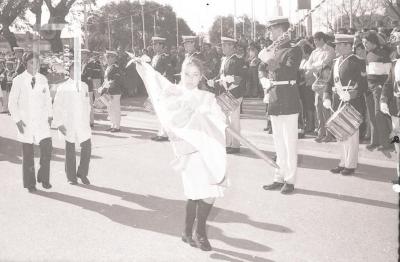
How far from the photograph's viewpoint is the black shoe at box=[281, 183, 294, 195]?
21.7 feet

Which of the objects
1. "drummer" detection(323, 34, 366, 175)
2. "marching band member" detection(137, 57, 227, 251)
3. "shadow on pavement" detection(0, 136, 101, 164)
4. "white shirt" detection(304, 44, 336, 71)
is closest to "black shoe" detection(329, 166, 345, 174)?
"drummer" detection(323, 34, 366, 175)

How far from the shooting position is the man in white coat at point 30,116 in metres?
7.14

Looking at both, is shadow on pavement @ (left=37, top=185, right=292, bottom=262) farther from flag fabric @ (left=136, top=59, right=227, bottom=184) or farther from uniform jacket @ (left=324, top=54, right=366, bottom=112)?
uniform jacket @ (left=324, top=54, right=366, bottom=112)

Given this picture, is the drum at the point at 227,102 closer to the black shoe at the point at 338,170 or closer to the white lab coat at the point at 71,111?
the black shoe at the point at 338,170

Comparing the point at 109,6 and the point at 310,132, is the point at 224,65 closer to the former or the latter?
the point at 310,132

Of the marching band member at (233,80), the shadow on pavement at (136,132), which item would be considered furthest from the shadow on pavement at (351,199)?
the shadow on pavement at (136,132)

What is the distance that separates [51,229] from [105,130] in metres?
8.17

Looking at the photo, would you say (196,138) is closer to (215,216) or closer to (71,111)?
(215,216)

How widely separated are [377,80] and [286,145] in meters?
2.84

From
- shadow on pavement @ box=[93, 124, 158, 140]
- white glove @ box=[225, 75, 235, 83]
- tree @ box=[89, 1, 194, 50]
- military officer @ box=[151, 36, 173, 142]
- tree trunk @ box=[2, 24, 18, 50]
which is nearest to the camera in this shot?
white glove @ box=[225, 75, 235, 83]

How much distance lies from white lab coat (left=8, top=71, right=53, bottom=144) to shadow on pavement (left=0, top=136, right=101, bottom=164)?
245cm

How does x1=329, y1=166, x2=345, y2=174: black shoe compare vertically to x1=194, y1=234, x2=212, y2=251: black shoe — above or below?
above

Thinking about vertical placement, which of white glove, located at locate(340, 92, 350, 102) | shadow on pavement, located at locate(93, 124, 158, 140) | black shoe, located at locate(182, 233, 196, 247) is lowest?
black shoe, located at locate(182, 233, 196, 247)

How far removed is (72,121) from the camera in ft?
24.7
